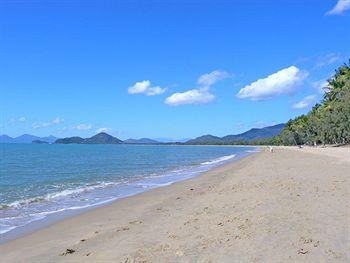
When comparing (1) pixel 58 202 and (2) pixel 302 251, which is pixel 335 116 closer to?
(1) pixel 58 202

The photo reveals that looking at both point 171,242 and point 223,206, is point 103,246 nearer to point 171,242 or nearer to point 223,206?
point 171,242

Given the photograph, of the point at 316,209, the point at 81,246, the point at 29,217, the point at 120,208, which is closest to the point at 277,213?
the point at 316,209

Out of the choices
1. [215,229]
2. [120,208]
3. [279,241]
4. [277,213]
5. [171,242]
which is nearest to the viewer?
[279,241]

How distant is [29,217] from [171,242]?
795 centimetres

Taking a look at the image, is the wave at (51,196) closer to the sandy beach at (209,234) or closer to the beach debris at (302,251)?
the sandy beach at (209,234)

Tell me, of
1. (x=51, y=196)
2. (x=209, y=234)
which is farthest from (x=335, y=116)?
(x=209, y=234)

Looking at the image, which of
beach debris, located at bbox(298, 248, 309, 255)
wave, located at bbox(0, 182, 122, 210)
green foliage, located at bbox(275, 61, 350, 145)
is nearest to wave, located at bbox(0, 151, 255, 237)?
wave, located at bbox(0, 182, 122, 210)

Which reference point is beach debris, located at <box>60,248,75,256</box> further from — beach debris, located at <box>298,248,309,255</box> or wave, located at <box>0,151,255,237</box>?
beach debris, located at <box>298,248,309,255</box>

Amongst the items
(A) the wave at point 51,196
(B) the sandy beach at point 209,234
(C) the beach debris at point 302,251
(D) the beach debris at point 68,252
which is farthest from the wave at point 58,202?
(C) the beach debris at point 302,251

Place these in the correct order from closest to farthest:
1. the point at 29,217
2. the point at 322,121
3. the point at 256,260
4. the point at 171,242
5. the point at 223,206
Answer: the point at 256,260 → the point at 171,242 → the point at 223,206 → the point at 29,217 → the point at 322,121

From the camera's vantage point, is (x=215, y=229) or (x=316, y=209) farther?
(x=316, y=209)

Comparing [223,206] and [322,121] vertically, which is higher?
[322,121]

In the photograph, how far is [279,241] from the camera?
8.27m

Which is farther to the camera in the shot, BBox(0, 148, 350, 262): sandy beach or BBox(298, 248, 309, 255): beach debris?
BBox(0, 148, 350, 262): sandy beach
